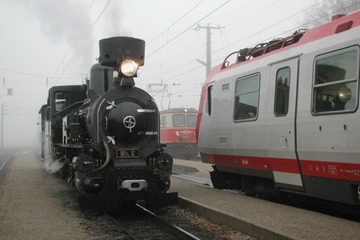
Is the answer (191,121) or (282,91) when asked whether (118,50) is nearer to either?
(282,91)

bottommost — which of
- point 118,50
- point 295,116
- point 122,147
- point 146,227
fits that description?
point 146,227

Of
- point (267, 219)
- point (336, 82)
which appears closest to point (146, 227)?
point (267, 219)

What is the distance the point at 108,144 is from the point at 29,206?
2581 millimetres

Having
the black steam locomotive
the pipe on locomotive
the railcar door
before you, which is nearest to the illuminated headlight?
the black steam locomotive

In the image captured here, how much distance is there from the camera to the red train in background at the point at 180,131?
2780cm

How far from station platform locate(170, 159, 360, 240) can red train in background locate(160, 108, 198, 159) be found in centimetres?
1740

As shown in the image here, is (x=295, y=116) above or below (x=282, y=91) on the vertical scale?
below

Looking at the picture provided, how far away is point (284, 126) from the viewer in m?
8.10

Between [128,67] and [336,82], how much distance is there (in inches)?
158

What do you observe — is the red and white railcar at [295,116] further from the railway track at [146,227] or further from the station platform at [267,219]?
the railway track at [146,227]

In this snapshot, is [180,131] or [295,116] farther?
[180,131]

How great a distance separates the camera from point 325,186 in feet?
23.5

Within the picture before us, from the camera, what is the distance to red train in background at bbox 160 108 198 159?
2780 cm

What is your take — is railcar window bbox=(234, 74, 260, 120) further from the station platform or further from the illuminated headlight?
the illuminated headlight
